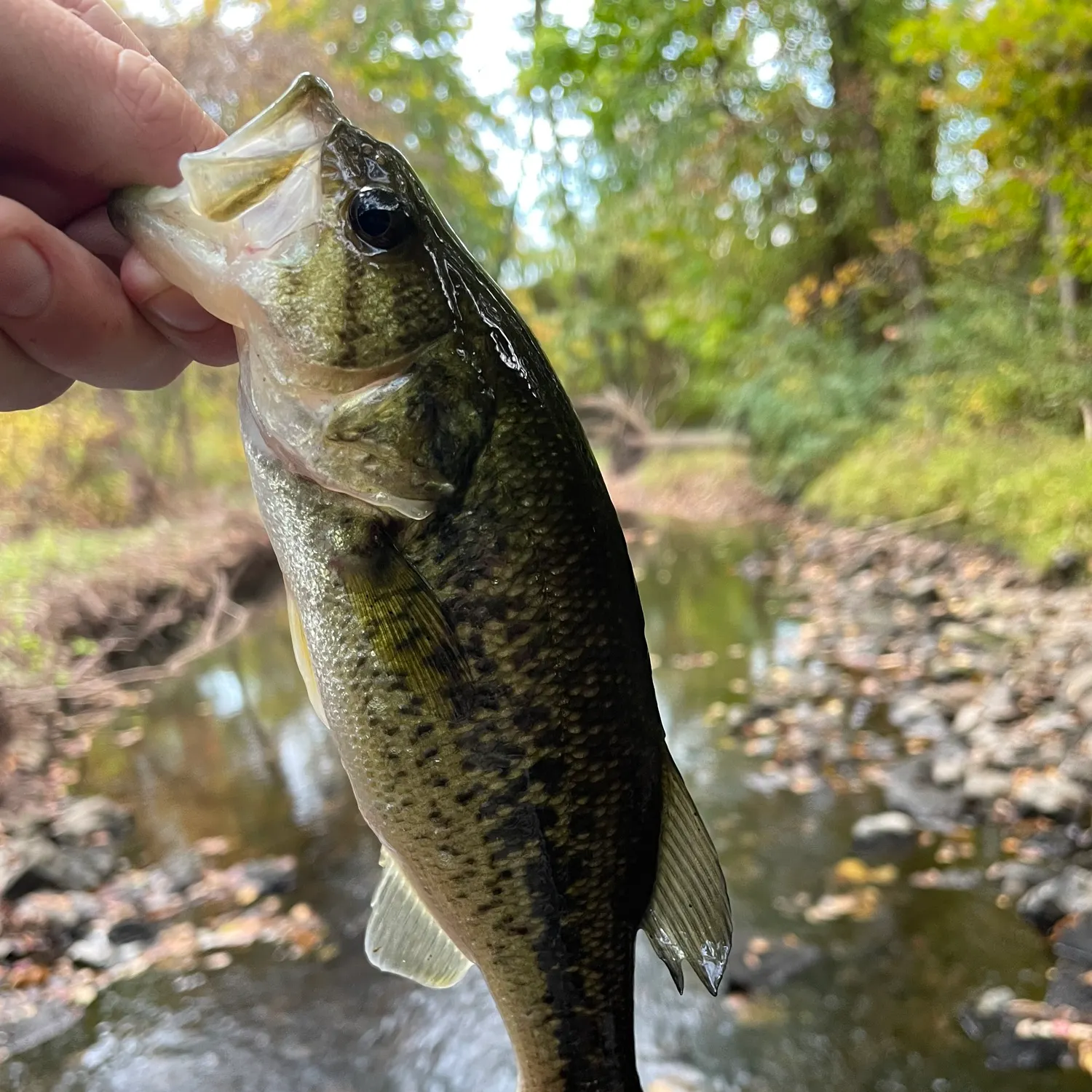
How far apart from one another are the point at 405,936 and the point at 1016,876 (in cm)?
309

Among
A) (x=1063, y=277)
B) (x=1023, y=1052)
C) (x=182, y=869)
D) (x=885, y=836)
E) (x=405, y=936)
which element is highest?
(x=1063, y=277)

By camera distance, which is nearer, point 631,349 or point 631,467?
point 631,467

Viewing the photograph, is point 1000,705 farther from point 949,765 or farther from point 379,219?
point 379,219

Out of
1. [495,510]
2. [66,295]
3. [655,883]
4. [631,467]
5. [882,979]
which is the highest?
[631,467]

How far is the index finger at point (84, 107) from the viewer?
3.94ft

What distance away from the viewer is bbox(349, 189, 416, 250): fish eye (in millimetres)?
1214

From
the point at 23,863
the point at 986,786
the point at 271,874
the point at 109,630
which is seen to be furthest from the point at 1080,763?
the point at 109,630

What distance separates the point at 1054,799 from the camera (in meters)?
3.71

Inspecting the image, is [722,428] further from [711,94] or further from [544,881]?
[544,881]

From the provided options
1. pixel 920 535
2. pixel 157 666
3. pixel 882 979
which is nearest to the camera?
pixel 882 979

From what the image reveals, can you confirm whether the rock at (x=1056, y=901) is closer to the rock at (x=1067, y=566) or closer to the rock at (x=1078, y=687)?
the rock at (x=1078, y=687)

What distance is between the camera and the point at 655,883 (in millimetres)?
1336

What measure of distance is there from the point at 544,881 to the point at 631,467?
58.3 feet

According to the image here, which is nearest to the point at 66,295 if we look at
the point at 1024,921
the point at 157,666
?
the point at 1024,921
